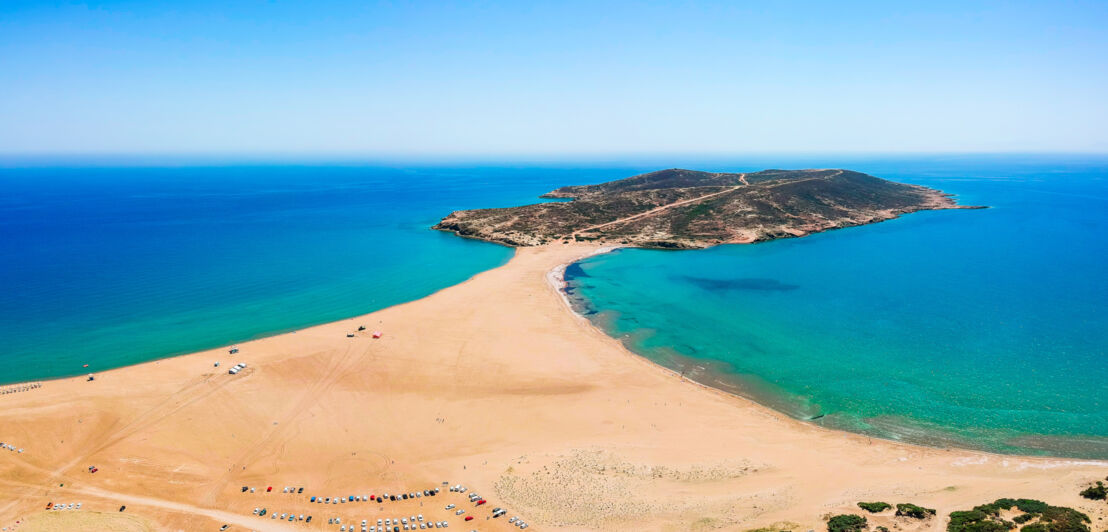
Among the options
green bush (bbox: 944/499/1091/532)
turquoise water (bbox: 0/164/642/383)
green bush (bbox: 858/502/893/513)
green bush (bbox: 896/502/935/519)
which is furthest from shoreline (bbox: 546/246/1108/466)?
turquoise water (bbox: 0/164/642/383)

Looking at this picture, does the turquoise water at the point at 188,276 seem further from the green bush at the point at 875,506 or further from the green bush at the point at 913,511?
the green bush at the point at 913,511

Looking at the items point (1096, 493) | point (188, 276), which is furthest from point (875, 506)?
point (188, 276)

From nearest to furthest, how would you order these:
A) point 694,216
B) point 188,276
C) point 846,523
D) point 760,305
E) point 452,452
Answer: point 846,523 → point 452,452 → point 760,305 → point 188,276 → point 694,216

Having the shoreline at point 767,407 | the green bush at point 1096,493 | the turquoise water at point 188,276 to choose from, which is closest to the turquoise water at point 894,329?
the shoreline at point 767,407

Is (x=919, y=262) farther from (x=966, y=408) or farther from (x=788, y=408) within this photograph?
(x=788, y=408)

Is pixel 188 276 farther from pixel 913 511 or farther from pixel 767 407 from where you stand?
pixel 913 511

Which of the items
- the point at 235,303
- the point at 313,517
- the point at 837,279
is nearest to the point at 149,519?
the point at 313,517
